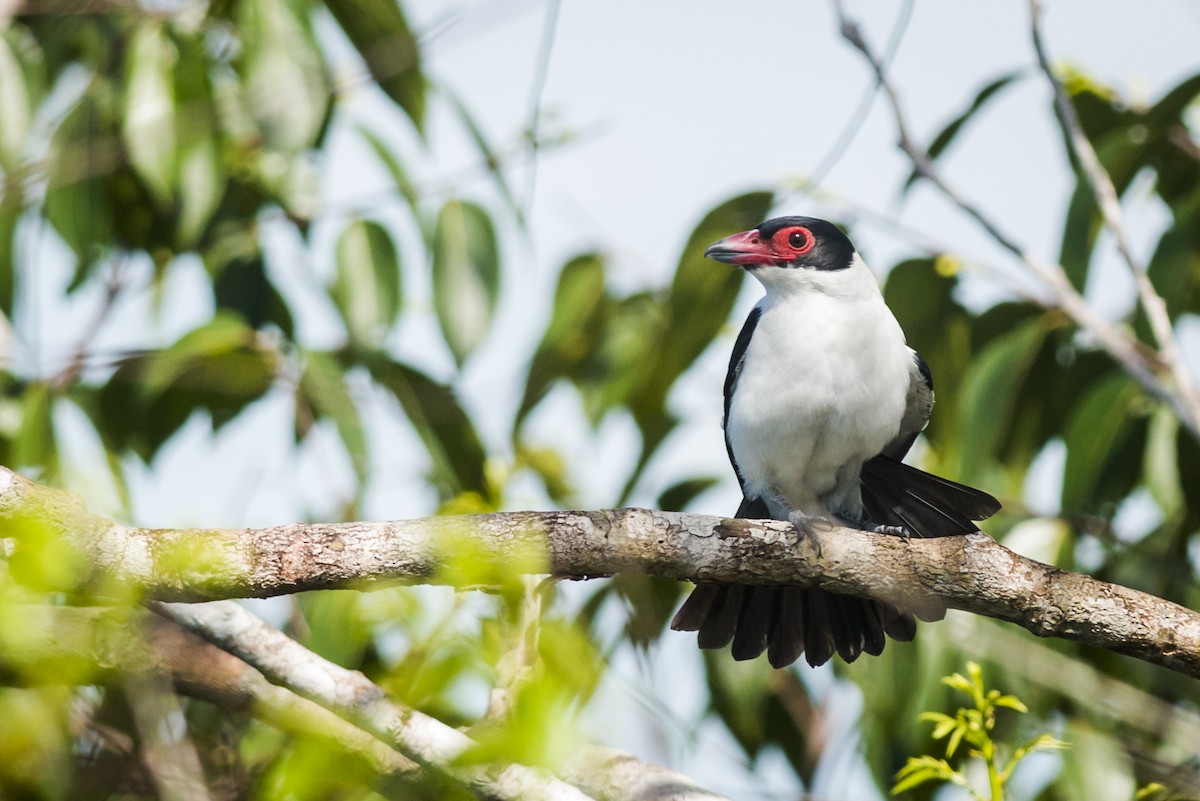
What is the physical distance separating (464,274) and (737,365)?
1.05m

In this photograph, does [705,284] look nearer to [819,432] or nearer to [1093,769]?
[819,432]

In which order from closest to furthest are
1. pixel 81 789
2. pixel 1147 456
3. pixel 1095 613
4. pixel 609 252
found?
pixel 81 789 < pixel 1095 613 < pixel 1147 456 < pixel 609 252

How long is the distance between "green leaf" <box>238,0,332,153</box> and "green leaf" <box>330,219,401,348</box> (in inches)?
19.9

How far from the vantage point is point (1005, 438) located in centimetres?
517

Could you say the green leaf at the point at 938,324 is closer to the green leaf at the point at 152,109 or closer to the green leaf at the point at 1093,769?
the green leaf at the point at 1093,769

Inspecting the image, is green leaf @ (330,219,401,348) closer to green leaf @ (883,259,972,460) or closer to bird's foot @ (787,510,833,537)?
green leaf @ (883,259,972,460)

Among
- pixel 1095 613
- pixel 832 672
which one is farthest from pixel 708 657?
pixel 1095 613

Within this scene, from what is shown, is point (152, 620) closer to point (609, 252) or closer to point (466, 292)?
point (466, 292)

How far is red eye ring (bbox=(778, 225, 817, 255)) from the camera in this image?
4.94 meters

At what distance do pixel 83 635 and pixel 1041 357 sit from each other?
3533 millimetres

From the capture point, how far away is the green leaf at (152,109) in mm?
4578

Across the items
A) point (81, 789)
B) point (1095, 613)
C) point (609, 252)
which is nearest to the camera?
point (81, 789)

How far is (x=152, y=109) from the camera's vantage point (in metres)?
4.68

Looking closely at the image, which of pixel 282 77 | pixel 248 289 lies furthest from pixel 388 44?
pixel 248 289
